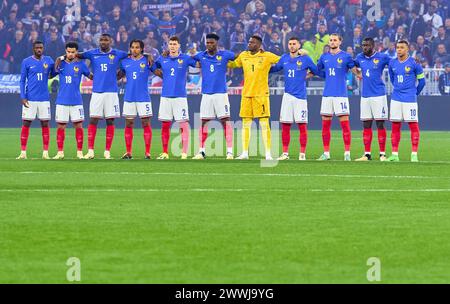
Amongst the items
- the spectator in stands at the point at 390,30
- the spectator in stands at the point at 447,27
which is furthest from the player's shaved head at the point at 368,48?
the spectator in stands at the point at 447,27

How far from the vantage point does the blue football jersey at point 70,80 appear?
23234 millimetres

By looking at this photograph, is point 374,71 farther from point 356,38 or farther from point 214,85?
point 356,38

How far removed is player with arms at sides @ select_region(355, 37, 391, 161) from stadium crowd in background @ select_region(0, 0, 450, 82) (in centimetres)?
1432

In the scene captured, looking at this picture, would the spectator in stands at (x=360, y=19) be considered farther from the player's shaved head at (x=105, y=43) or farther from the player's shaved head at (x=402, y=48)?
the player's shaved head at (x=105, y=43)

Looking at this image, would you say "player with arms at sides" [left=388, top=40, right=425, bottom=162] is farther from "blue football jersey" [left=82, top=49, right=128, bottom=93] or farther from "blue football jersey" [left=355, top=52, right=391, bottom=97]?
"blue football jersey" [left=82, top=49, right=128, bottom=93]

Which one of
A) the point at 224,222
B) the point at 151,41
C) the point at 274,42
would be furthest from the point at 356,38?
the point at 224,222

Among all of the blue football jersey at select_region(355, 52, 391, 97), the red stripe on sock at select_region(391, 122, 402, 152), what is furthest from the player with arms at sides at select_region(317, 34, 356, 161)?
the red stripe on sock at select_region(391, 122, 402, 152)

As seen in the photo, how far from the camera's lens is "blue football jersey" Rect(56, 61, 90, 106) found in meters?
23.2

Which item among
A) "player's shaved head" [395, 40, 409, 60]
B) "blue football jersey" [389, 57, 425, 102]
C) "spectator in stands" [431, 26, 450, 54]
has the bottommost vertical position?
"blue football jersey" [389, 57, 425, 102]

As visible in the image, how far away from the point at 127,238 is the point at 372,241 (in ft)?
7.46

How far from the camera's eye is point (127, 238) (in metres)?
11.5
